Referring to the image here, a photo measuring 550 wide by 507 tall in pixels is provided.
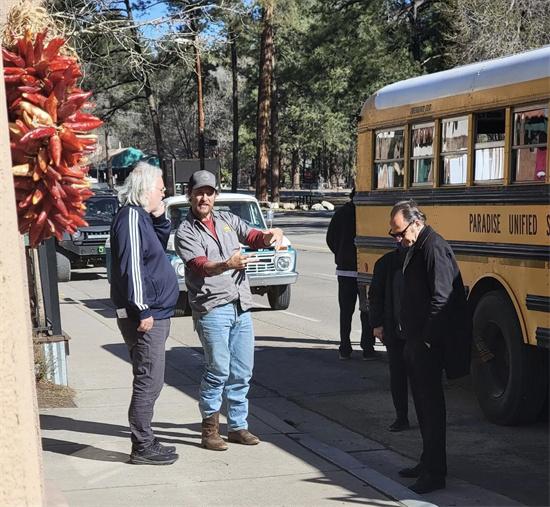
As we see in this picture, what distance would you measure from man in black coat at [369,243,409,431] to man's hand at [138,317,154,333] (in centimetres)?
189

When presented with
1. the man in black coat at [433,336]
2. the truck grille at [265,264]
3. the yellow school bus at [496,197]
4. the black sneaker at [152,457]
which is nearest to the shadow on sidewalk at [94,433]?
the black sneaker at [152,457]

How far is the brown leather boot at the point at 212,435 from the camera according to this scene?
6820 mm

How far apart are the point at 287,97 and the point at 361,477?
56965 mm

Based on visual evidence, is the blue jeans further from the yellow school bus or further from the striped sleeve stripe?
the yellow school bus

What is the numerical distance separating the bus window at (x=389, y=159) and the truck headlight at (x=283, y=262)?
15.0 feet

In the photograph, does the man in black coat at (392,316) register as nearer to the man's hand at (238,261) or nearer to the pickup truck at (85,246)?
the man's hand at (238,261)

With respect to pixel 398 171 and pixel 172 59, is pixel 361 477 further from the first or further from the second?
pixel 172 59

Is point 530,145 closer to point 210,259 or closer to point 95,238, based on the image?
point 210,259

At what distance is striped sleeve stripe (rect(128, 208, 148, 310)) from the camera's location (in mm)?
6168

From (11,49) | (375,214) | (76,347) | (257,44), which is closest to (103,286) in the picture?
(76,347)

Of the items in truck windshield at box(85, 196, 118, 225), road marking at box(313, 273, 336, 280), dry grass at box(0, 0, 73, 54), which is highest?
dry grass at box(0, 0, 73, 54)

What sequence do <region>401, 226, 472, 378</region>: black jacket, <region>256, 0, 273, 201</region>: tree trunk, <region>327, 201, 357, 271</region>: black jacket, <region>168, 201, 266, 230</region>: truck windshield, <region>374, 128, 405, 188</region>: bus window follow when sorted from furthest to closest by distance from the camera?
1. <region>256, 0, 273, 201</region>: tree trunk
2. <region>168, 201, 266, 230</region>: truck windshield
3. <region>327, 201, 357, 271</region>: black jacket
4. <region>374, 128, 405, 188</region>: bus window
5. <region>401, 226, 472, 378</region>: black jacket

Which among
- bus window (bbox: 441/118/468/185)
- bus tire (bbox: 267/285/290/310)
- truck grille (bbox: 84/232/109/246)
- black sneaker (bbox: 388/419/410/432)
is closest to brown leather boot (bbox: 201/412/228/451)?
black sneaker (bbox: 388/419/410/432)

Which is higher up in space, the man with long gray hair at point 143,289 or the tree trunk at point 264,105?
the tree trunk at point 264,105
